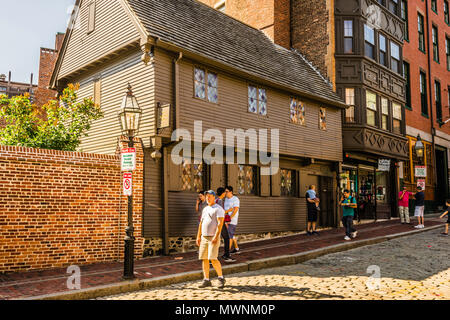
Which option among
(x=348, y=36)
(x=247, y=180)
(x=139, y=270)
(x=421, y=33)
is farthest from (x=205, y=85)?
(x=421, y=33)

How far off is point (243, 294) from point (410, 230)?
35.9ft

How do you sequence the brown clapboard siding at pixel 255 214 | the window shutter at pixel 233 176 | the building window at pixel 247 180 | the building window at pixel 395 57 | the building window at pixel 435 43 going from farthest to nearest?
the building window at pixel 435 43
the building window at pixel 395 57
the building window at pixel 247 180
the window shutter at pixel 233 176
the brown clapboard siding at pixel 255 214

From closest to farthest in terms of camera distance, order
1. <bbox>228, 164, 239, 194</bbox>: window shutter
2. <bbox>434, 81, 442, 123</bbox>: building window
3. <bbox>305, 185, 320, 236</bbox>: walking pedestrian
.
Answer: <bbox>228, 164, 239, 194</bbox>: window shutter → <bbox>305, 185, 320, 236</bbox>: walking pedestrian → <bbox>434, 81, 442, 123</bbox>: building window

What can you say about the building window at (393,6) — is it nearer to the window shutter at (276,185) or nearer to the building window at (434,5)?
the building window at (434,5)

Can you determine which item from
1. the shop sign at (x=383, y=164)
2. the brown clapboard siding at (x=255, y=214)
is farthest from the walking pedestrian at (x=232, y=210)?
the shop sign at (x=383, y=164)

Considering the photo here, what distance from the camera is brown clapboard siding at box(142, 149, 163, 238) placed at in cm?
1103

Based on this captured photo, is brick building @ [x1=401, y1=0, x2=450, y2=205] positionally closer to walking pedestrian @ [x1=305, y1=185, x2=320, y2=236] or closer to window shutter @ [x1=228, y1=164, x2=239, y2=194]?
walking pedestrian @ [x1=305, y1=185, x2=320, y2=236]

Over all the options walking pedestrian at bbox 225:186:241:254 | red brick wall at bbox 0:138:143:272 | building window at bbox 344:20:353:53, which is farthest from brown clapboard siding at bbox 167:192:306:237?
building window at bbox 344:20:353:53

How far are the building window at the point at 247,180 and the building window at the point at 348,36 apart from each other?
8.02 meters

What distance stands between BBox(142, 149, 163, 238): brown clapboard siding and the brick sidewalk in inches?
32.3

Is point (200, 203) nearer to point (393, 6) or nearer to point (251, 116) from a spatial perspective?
point (251, 116)

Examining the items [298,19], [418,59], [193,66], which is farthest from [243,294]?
[418,59]

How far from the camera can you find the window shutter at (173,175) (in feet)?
38.1
